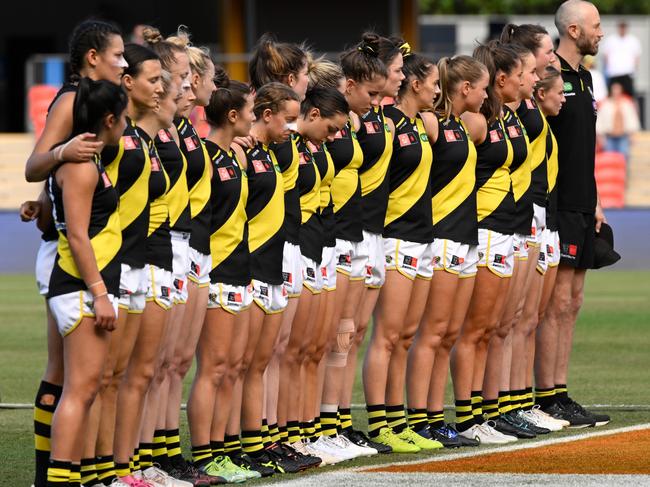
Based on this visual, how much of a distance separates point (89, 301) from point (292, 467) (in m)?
1.86

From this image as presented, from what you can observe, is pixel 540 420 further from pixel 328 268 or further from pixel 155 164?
pixel 155 164

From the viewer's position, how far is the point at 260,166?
8031 mm

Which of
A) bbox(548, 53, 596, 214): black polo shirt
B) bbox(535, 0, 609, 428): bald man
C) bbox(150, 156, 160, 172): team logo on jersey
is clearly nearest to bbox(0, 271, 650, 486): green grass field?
bbox(535, 0, 609, 428): bald man

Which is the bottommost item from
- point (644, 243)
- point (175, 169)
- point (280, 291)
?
point (644, 243)

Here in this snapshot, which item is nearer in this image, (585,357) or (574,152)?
(574,152)

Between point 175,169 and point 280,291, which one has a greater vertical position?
point 175,169

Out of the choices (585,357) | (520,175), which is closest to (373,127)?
(520,175)

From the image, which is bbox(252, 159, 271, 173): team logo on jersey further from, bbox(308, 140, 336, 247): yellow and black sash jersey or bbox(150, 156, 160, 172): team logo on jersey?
bbox(150, 156, 160, 172): team logo on jersey

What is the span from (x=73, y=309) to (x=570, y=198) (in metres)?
4.53

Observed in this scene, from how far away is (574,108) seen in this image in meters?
10.4

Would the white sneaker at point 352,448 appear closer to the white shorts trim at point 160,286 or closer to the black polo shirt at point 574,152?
the white shorts trim at point 160,286

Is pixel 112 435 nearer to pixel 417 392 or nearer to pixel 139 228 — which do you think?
pixel 139 228

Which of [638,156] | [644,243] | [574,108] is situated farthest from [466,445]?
[638,156]

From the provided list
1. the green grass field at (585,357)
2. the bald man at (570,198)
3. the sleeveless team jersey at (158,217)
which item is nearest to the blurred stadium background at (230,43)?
the green grass field at (585,357)
